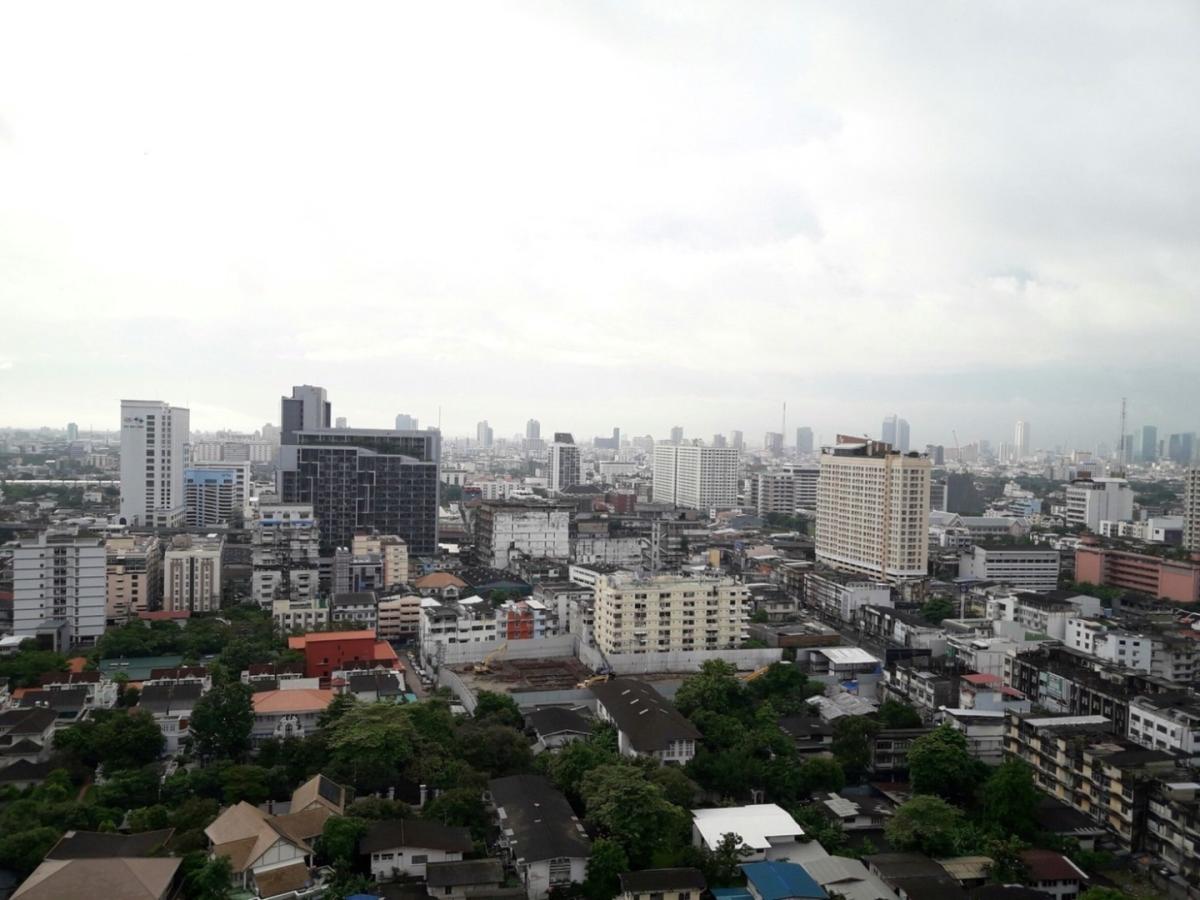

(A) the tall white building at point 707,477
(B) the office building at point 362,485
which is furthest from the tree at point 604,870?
(A) the tall white building at point 707,477

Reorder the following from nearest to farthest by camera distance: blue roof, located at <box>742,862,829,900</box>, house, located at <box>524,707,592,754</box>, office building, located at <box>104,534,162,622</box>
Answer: blue roof, located at <box>742,862,829,900</box>
house, located at <box>524,707,592,754</box>
office building, located at <box>104,534,162,622</box>

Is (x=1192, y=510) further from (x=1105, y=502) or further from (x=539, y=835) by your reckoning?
(x=539, y=835)

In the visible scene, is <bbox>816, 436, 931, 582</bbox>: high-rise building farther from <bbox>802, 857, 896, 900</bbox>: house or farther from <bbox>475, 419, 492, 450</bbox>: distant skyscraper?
<bbox>475, 419, 492, 450</bbox>: distant skyscraper

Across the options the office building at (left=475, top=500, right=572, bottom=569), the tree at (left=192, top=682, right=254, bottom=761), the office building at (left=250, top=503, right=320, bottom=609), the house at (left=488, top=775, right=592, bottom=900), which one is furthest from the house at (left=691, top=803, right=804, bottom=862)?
the office building at (left=475, top=500, right=572, bottom=569)

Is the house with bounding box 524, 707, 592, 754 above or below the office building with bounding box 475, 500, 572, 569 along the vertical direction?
below

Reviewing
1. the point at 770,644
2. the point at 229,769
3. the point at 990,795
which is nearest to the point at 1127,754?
the point at 990,795

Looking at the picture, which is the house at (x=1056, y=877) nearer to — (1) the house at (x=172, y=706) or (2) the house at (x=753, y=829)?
(2) the house at (x=753, y=829)

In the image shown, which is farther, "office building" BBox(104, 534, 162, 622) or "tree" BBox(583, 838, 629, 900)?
"office building" BBox(104, 534, 162, 622)

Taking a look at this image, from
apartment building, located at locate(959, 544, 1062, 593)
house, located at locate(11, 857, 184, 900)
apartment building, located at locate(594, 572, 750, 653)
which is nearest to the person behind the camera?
house, located at locate(11, 857, 184, 900)

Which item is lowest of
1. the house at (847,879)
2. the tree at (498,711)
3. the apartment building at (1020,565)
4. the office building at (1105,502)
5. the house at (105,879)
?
the house at (847,879)
